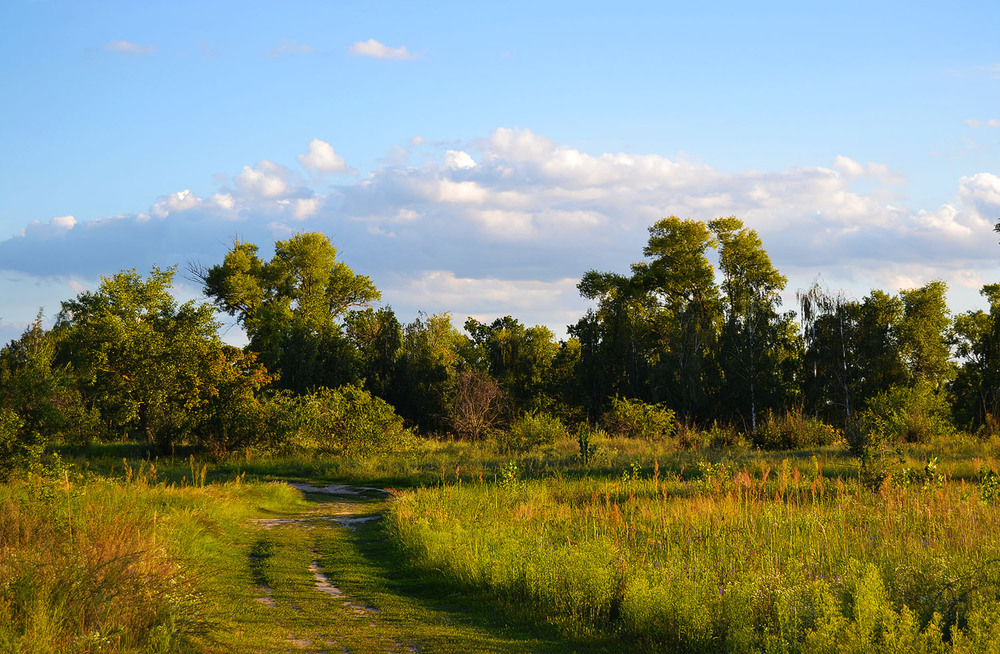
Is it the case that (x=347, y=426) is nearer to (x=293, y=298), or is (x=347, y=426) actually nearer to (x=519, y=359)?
(x=519, y=359)

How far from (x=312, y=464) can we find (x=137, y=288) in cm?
783

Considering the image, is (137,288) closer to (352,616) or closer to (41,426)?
(41,426)

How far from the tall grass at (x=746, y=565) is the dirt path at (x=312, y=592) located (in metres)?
1.27

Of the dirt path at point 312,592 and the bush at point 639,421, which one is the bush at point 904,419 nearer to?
the bush at point 639,421

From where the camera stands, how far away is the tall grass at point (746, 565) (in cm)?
598

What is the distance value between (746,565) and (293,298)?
1826 inches

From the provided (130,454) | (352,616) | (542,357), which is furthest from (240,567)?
(542,357)

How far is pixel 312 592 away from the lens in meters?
8.62

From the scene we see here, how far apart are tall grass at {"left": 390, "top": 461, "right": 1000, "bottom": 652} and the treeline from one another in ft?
22.8

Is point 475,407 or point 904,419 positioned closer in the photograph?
point 904,419

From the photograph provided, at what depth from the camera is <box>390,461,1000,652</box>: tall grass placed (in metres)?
5.98

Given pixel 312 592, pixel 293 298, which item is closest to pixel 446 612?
pixel 312 592

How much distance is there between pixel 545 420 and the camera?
98.8 ft

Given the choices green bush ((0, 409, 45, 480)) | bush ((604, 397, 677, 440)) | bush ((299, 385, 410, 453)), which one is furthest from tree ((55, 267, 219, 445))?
bush ((604, 397, 677, 440))
